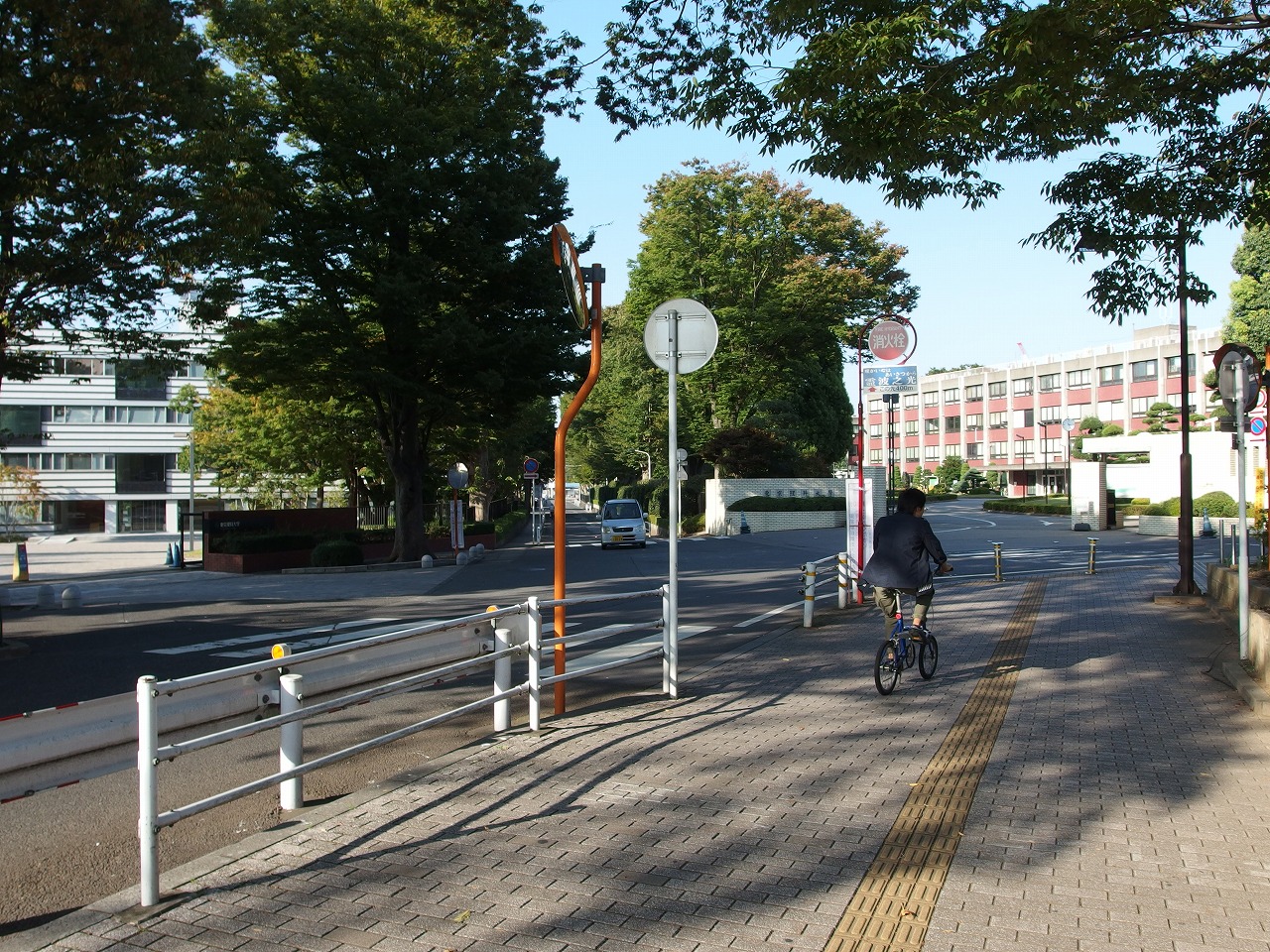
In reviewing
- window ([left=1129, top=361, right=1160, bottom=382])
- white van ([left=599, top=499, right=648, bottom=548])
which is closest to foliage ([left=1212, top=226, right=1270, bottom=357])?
white van ([left=599, top=499, right=648, bottom=548])

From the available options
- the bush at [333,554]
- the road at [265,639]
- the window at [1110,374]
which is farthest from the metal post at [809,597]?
the window at [1110,374]

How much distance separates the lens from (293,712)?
195 inches

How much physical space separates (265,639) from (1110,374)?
80.5 metres

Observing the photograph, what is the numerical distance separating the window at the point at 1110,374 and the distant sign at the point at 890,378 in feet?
244

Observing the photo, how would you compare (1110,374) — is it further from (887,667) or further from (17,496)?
(887,667)

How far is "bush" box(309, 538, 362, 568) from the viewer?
26188 mm

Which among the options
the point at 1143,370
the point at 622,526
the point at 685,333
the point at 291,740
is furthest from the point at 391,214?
the point at 1143,370

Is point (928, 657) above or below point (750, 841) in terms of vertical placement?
above

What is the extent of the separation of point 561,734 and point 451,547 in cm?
2563

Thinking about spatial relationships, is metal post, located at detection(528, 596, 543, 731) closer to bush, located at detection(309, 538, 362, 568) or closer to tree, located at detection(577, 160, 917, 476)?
bush, located at detection(309, 538, 362, 568)

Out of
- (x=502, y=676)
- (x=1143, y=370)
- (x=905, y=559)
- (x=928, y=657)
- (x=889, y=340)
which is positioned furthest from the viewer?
(x=1143, y=370)

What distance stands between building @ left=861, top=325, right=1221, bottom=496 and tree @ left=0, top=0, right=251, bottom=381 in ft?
190

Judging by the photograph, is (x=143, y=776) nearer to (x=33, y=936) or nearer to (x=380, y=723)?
(x=33, y=936)

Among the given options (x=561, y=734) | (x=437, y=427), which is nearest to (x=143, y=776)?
(x=561, y=734)
